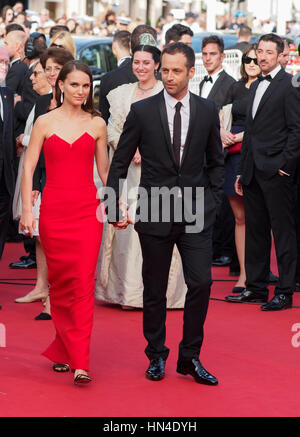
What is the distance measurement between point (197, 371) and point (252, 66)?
4.05 metres

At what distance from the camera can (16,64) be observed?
10.8 m

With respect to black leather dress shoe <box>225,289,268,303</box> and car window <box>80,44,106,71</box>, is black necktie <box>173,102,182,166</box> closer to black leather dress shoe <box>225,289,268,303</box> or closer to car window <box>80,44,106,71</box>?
black leather dress shoe <box>225,289,268,303</box>

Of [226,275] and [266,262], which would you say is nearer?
[266,262]

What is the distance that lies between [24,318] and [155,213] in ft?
7.20

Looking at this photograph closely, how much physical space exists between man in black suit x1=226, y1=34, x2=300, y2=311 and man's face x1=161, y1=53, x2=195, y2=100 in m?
2.33

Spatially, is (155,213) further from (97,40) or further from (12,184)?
(97,40)

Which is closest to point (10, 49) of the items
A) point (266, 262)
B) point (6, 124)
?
point (6, 124)

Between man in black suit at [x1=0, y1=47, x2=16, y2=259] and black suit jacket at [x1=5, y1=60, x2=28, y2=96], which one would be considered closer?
man in black suit at [x1=0, y1=47, x2=16, y2=259]

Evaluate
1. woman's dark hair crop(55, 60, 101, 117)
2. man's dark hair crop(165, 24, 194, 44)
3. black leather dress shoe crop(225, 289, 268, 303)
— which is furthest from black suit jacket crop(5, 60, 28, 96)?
woman's dark hair crop(55, 60, 101, 117)

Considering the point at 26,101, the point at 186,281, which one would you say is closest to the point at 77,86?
the point at 186,281

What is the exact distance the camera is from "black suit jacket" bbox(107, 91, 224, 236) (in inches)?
229

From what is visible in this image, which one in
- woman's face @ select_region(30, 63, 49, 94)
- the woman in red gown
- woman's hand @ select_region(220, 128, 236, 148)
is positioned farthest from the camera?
woman's hand @ select_region(220, 128, 236, 148)

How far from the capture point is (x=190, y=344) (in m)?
5.90

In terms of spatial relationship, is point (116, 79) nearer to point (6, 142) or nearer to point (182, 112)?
point (6, 142)
